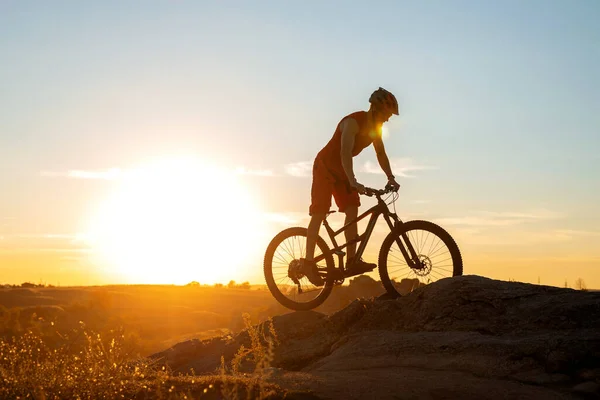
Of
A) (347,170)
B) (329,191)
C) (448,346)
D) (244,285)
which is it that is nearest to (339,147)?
(347,170)

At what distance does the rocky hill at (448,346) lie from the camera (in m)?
5.62

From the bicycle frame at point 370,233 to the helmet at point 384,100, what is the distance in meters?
1.14

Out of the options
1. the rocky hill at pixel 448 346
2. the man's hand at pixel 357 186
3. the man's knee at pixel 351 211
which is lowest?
the rocky hill at pixel 448 346

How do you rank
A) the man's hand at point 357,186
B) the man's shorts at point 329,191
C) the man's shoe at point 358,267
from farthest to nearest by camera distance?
the man's shorts at point 329,191
the man's shoe at point 358,267
the man's hand at point 357,186

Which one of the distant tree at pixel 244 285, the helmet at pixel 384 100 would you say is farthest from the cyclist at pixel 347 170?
the distant tree at pixel 244 285

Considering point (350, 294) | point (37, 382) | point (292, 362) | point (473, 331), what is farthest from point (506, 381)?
point (350, 294)

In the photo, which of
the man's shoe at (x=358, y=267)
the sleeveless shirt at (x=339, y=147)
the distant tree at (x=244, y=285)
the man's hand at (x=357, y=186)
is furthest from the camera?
the distant tree at (x=244, y=285)

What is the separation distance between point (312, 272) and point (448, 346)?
263cm

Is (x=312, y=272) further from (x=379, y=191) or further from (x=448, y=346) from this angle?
(x=448, y=346)

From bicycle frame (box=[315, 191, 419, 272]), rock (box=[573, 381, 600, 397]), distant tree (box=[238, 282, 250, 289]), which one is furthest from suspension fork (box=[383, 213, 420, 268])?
distant tree (box=[238, 282, 250, 289])

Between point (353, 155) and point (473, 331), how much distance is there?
2.80 m

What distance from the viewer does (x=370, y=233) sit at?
8.68 meters

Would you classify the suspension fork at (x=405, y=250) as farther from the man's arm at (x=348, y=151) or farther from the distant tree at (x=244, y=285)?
the distant tree at (x=244, y=285)

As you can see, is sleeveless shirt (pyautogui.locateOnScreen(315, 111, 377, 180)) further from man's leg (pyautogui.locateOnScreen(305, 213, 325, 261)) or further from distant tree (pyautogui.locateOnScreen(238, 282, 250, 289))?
distant tree (pyautogui.locateOnScreen(238, 282, 250, 289))
